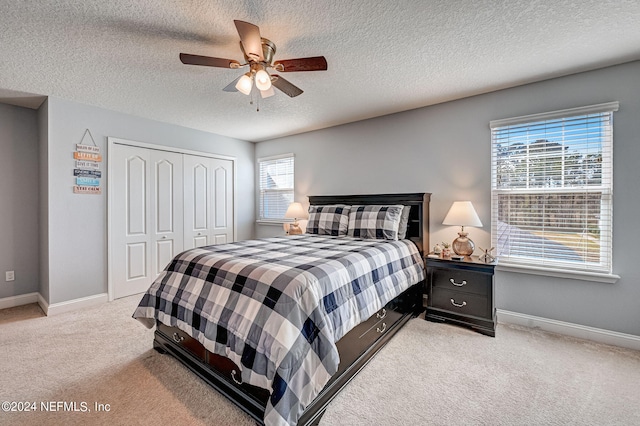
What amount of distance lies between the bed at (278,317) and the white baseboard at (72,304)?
5.58ft

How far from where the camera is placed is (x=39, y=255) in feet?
11.7

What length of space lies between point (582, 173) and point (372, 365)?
2.60m

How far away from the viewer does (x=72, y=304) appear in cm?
326

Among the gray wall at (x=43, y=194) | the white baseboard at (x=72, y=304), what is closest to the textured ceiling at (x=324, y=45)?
the gray wall at (x=43, y=194)

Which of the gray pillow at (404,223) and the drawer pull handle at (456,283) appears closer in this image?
the drawer pull handle at (456,283)

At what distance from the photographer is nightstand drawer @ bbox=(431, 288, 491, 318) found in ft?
8.73

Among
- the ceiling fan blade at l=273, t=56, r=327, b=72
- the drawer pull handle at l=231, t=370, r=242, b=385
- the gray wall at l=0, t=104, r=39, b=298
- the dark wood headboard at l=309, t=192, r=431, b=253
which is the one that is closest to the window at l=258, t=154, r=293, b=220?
the dark wood headboard at l=309, t=192, r=431, b=253

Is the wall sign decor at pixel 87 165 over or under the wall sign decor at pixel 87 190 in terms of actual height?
over

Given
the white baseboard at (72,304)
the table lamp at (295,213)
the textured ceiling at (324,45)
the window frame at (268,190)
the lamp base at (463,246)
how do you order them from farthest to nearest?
the window frame at (268,190) < the table lamp at (295,213) < the white baseboard at (72,304) < the lamp base at (463,246) < the textured ceiling at (324,45)

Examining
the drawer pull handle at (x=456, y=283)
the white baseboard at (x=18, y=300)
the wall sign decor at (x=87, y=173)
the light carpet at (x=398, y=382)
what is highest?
the wall sign decor at (x=87, y=173)

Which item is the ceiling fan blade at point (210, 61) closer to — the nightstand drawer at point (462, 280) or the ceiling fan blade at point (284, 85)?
the ceiling fan blade at point (284, 85)

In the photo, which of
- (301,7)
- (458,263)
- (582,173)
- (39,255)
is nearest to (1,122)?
(39,255)

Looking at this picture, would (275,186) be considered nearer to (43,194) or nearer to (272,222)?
(272,222)

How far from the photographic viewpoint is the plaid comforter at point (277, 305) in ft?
4.63
